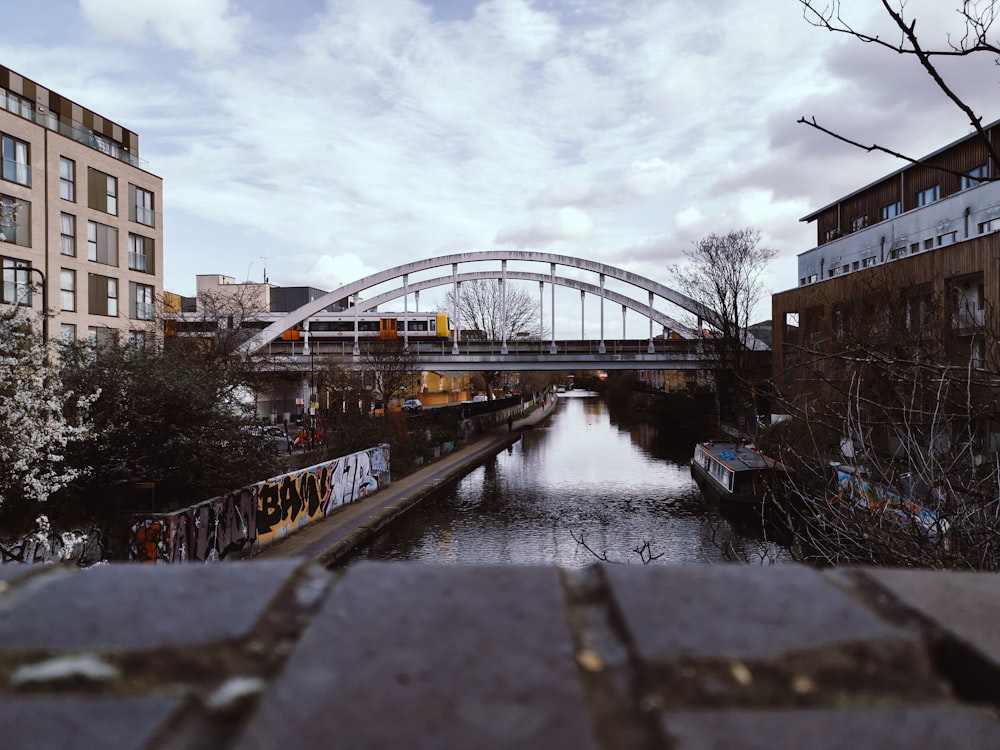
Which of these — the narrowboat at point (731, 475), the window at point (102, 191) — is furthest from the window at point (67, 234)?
the narrowboat at point (731, 475)

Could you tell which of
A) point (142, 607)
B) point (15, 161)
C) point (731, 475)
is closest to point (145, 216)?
point (15, 161)

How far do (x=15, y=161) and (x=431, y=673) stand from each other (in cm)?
3819

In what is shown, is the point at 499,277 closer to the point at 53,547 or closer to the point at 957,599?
the point at 53,547

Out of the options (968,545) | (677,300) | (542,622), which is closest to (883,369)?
(968,545)

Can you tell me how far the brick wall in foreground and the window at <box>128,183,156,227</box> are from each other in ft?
142

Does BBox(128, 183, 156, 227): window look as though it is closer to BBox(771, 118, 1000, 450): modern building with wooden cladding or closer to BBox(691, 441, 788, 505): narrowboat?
BBox(691, 441, 788, 505): narrowboat

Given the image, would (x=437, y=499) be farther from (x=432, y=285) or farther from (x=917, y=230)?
(x=432, y=285)

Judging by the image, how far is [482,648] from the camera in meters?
1.01

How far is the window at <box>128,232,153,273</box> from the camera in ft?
129

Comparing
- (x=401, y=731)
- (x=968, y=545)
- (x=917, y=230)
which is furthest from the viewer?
(x=917, y=230)

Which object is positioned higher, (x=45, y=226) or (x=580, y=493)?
(x=45, y=226)

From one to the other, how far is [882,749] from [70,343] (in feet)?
67.1

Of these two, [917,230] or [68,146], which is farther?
[917,230]

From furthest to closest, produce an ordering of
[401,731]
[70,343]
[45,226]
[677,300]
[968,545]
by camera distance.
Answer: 1. [677,300]
2. [45,226]
3. [70,343]
4. [968,545]
5. [401,731]
